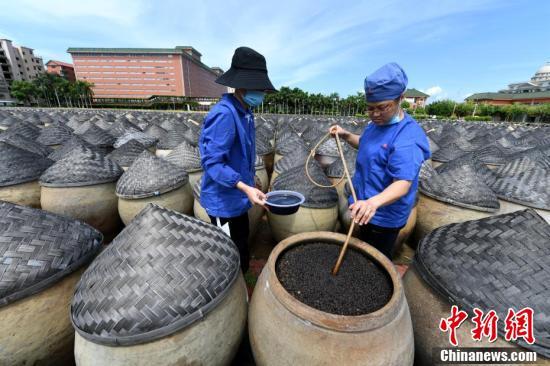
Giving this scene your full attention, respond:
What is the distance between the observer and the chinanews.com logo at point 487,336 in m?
1.49

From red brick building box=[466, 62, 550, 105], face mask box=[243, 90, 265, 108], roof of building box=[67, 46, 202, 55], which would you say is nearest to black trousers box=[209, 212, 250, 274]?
face mask box=[243, 90, 265, 108]

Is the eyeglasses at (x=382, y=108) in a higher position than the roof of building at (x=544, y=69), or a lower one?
lower

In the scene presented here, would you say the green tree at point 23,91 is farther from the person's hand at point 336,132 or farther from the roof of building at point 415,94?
the roof of building at point 415,94

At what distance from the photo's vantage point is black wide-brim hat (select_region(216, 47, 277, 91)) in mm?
2177

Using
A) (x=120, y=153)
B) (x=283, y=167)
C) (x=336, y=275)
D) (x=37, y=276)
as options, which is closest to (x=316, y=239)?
(x=336, y=275)

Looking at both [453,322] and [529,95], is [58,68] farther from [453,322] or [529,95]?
[529,95]

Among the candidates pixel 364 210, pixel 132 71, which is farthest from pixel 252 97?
pixel 132 71

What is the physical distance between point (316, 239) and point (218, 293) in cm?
95

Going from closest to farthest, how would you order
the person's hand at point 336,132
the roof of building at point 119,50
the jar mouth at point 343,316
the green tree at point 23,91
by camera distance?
the jar mouth at point 343,316
the person's hand at point 336,132
the green tree at point 23,91
the roof of building at point 119,50

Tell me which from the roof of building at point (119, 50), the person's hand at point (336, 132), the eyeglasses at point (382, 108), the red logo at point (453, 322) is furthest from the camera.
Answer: the roof of building at point (119, 50)

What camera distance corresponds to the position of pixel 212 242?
2061 mm

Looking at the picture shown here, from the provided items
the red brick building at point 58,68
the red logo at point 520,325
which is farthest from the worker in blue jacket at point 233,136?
the red brick building at point 58,68

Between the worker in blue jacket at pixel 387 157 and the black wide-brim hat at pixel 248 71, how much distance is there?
0.90 meters

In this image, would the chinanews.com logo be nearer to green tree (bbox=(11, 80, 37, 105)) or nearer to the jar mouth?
the jar mouth
